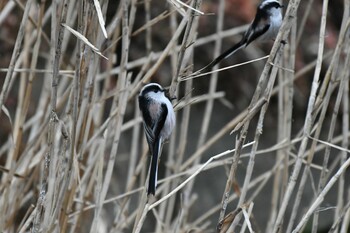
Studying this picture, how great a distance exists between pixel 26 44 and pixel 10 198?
451 mm

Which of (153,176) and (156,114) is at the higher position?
(156,114)

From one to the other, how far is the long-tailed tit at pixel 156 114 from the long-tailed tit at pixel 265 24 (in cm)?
14

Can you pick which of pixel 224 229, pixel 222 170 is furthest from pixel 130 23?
pixel 222 170

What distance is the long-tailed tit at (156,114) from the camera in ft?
5.16

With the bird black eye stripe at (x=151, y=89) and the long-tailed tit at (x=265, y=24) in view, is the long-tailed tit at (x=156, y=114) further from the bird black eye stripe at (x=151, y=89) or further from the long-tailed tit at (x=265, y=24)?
the long-tailed tit at (x=265, y=24)

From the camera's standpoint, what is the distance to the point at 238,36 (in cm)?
380

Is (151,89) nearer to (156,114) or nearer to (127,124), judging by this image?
(156,114)

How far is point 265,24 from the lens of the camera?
1619mm

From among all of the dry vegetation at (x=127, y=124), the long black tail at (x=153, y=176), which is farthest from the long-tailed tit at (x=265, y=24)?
the long black tail at (x=153, y=176)

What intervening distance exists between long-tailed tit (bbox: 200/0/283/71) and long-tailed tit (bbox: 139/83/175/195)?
0.14 metres

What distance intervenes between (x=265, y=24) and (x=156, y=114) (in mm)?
331

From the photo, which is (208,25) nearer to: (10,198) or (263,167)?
(263,167)

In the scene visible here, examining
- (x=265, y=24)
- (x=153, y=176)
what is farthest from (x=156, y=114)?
(x=265, y=24)

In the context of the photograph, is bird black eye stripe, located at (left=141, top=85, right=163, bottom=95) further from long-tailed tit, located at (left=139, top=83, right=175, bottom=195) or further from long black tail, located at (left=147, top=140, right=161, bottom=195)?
long black tail, located at (left=147, top=140, right=161, bottom=195)
